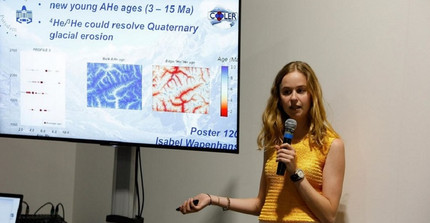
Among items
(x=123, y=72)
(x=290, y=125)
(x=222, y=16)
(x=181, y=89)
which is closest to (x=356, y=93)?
(x=290, y=125)

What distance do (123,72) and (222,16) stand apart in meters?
0.54

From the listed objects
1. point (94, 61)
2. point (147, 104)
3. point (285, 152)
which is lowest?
point (285, 152)

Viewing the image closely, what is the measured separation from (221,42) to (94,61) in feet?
2.04

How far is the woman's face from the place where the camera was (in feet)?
8.71

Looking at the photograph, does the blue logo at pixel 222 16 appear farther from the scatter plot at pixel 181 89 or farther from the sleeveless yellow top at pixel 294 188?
the sleeveless yellow top at pixel 294 188

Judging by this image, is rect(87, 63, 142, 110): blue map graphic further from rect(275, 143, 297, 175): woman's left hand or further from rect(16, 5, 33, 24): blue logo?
rect(275, 143, 297, 175): woman's left hand

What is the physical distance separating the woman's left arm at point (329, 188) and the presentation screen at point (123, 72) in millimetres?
494

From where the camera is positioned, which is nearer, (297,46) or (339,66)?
(339,66)

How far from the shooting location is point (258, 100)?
326 centimetres

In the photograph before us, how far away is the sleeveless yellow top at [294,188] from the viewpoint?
263cm

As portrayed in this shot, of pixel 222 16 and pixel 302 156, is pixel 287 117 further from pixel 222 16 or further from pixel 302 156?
pixel 222 16

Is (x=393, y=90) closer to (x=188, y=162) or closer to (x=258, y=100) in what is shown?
(x=258, y=100)

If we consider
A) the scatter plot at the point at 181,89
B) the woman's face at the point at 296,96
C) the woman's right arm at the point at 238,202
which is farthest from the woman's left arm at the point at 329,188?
the scatter plot at the point at 181,89

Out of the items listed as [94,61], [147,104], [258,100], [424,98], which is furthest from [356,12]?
[94,61]
